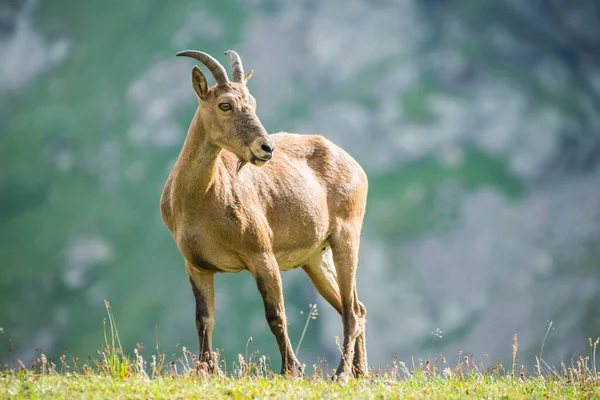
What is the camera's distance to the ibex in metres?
9.92

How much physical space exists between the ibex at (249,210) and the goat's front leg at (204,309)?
0.04 feet

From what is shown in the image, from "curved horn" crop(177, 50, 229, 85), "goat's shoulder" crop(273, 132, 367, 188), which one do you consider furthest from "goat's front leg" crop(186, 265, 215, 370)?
"curved horn" crop(177, 50, 229, 85)

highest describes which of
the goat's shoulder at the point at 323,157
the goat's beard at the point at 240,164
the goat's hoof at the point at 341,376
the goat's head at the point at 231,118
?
the goat's head at the point at 231,118

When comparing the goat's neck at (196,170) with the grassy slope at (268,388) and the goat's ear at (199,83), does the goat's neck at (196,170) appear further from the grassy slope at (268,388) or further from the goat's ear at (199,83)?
the grassy slope at (268,388)

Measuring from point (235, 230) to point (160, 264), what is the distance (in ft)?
191

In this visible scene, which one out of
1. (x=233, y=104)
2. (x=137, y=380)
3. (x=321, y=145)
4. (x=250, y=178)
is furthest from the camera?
(x=321, y=145)

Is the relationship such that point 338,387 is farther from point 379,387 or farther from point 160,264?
point 160,264

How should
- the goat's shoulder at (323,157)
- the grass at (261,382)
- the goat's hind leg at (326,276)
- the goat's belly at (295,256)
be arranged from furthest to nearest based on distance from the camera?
the goat's hind leg at (326,276)
the goat's shoulder at (323,157)
the goat's belly at (295,256)
the grass at (261,382)

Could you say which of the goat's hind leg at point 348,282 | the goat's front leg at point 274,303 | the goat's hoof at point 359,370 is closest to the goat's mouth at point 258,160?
the goat's front leg at point 274,303

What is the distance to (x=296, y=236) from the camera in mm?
10875

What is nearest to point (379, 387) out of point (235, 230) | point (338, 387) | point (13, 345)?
point (338, 387)

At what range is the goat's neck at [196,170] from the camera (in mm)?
9945

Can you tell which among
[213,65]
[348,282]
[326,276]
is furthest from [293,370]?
[213,65]

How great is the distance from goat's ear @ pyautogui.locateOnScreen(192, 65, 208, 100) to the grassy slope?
3167mm
